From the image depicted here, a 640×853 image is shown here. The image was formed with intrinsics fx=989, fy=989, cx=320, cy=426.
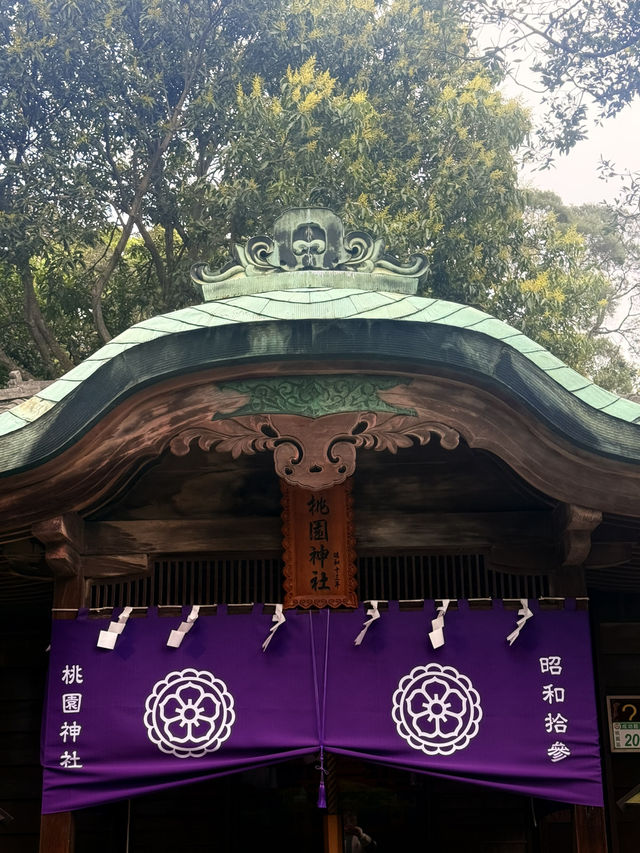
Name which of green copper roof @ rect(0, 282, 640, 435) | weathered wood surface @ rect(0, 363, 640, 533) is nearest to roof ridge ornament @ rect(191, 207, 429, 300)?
green copper roof @ rect(0, 282, 640, 435)

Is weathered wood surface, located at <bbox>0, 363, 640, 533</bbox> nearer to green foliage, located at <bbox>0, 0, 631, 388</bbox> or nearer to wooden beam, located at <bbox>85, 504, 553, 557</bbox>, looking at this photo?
wooden beam, located at <bbox>85, 504, 553, 557</bbox>

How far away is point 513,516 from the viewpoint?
6.83 metres

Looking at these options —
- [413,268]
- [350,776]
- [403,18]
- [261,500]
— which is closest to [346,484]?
[261,500]

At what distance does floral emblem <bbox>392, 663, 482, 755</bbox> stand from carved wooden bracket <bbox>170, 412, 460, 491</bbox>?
4.84 ft

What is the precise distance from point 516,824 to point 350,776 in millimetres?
1402

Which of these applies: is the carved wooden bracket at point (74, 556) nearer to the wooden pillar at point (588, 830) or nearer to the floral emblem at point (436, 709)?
the floral emblem at point (436, 709)

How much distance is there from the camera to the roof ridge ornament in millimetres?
7121

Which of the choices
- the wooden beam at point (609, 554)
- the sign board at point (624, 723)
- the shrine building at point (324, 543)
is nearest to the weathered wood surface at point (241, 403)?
the shrine building at point (324, 543)

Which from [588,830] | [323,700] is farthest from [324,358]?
[588,830]

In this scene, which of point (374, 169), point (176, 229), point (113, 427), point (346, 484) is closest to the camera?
point (113, 427)

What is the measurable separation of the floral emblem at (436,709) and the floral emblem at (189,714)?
1.11 meters

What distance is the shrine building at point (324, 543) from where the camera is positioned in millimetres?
5777

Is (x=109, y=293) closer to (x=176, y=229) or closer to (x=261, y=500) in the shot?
(x=176, y=229)

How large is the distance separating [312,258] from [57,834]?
4176 mm
